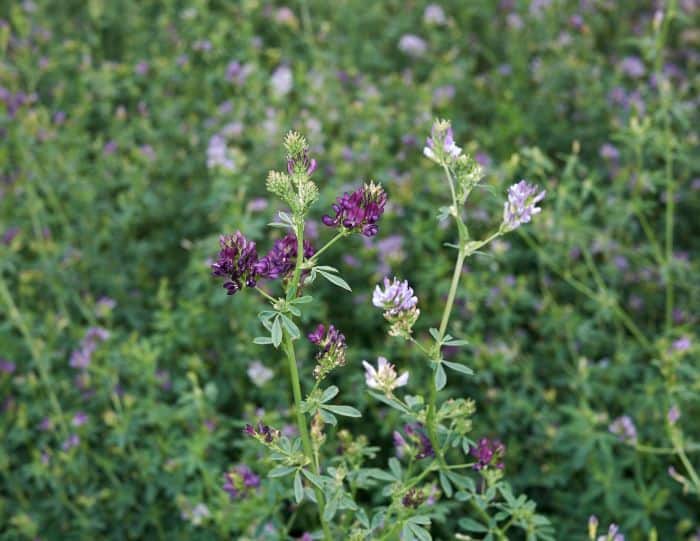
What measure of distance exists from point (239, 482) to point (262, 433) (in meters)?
0.61

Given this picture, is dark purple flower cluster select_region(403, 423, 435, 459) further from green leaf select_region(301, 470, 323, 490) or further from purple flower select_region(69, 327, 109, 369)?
purple flower select_region(69, 327, 109, 369)

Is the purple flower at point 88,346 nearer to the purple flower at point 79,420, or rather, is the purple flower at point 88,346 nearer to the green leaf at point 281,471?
the purple flower at point 79,420

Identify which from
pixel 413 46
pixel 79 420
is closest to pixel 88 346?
pixel 79 420

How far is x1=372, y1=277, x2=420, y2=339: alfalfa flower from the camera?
1.58m

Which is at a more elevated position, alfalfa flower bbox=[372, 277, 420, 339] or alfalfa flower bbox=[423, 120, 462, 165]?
alfalfa flower bbox=[423, 120, 462, 165]

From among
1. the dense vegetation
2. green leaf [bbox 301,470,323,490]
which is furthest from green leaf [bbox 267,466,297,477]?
the dense vegetation

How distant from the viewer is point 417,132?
3975 mm

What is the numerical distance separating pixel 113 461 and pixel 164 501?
0.79 feet

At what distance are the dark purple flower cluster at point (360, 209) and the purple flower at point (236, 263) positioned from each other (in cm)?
16

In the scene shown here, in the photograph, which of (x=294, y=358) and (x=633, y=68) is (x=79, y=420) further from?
(x=633, y=68)

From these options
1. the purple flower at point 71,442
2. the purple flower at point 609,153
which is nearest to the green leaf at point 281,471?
the purple flower at point 71,442

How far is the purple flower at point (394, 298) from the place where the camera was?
1.58 meters

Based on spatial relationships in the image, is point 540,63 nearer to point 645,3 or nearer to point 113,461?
point 645,3

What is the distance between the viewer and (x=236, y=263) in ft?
5.08
